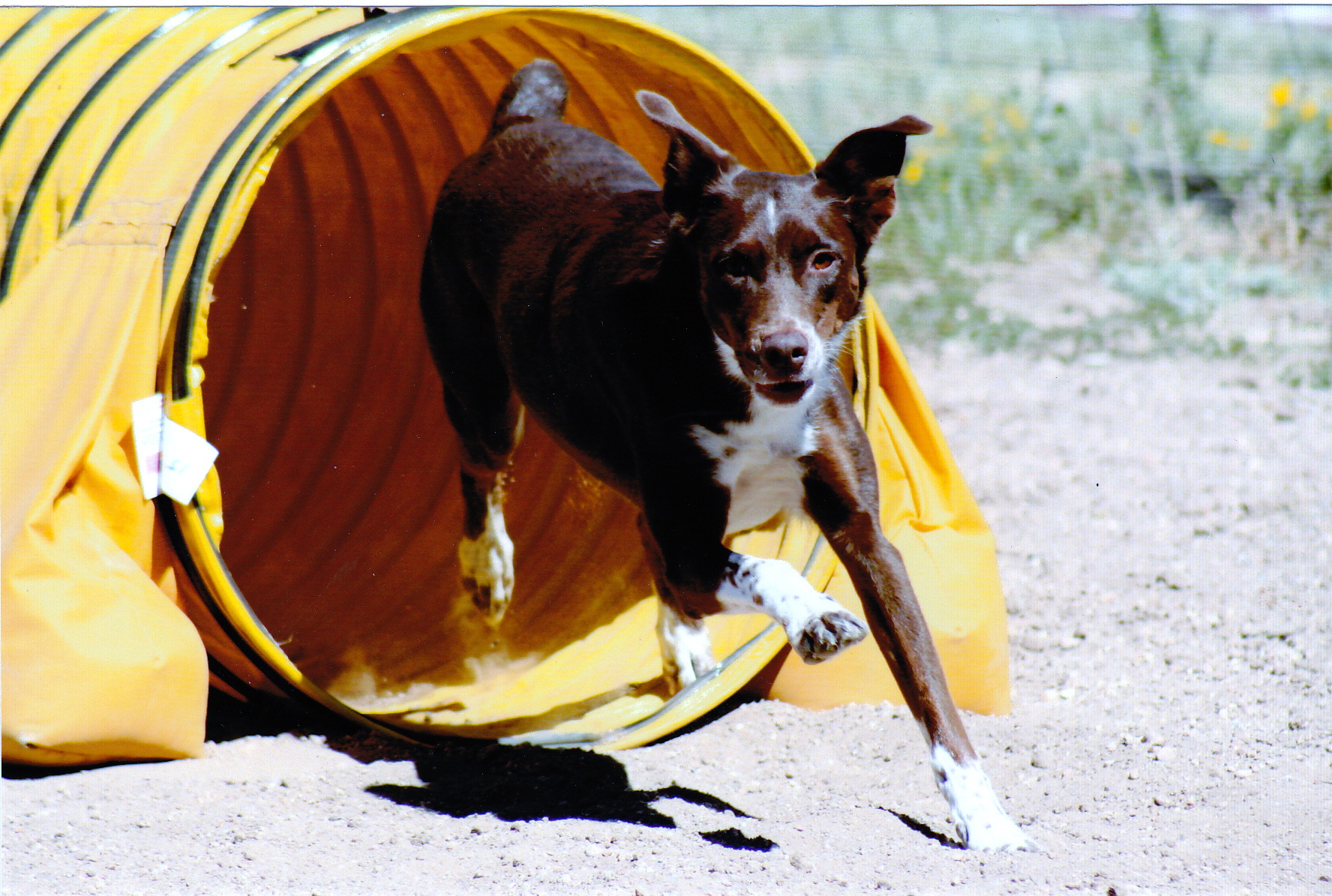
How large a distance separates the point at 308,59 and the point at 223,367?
1969 mm

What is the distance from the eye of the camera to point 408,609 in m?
5.00

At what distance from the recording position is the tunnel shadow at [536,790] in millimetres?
3527

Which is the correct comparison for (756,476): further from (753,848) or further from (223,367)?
(223,367)

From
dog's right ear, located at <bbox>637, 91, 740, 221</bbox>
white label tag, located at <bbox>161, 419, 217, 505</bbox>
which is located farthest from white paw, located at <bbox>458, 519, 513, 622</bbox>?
dog's right ear, located at <bbox>637, 91, 740, 221</bbox>

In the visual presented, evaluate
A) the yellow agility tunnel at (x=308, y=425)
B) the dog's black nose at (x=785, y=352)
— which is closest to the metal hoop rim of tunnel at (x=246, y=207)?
the yellow agility tunnel at (x=308, y=425)

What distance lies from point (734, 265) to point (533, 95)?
1514mm

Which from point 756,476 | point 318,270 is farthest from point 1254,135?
point 756,476

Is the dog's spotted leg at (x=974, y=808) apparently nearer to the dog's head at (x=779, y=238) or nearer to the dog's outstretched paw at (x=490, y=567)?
the dog's head at (x=779, y=238)

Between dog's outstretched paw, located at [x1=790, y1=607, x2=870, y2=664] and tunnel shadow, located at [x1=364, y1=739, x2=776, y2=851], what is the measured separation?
50cm

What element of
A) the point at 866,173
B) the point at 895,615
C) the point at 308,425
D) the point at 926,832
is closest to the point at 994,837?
the point at 926,832

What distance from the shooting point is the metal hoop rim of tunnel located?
11.3 ft

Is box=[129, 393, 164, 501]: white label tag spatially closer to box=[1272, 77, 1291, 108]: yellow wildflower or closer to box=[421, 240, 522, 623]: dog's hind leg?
box=[421, 240, 522, 623]: dog's hind leg

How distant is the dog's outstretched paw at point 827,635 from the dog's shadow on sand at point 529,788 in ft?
1.65

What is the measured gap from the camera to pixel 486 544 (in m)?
4.70
